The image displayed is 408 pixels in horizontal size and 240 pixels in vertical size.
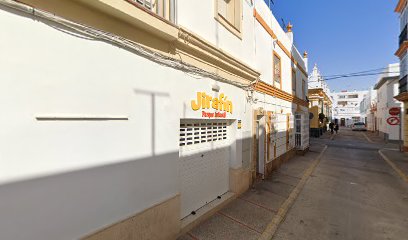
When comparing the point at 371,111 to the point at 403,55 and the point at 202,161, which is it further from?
the point at 202,161

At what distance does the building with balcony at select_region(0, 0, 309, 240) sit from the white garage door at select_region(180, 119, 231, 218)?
0.03 m

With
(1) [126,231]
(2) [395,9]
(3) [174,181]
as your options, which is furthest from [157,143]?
(2) [395,9]

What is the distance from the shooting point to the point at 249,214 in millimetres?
5285

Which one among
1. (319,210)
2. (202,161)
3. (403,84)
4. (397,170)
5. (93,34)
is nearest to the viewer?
(93,34)

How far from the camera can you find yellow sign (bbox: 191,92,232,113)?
4781mm

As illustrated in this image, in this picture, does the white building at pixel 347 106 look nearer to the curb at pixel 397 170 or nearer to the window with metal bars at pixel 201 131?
the curb at pixel 397 170

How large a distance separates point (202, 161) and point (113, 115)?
276cm

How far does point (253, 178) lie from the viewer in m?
7.37

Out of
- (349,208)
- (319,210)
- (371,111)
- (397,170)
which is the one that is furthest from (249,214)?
(371,111)

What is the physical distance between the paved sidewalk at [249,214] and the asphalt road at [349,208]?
17.3 inches

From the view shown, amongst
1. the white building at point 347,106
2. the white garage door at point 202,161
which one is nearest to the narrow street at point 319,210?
the white garage door at point 202,161

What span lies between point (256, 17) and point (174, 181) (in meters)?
6.79

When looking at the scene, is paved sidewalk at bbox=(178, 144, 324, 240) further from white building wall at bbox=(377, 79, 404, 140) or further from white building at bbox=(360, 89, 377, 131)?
white building at bbox=(360, 89, 377, 131)

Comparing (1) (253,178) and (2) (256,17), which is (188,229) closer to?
(1) (253,178)
